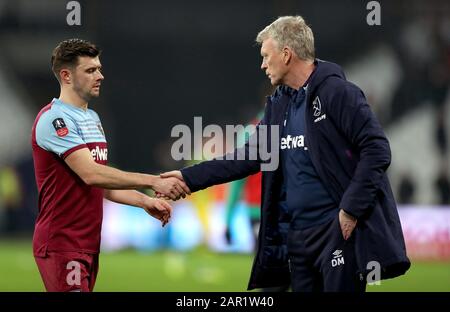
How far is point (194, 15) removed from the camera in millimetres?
13195

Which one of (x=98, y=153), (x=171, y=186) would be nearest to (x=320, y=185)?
(x=171, y=186)

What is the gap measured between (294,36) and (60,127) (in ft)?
4.74

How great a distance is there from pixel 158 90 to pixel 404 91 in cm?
360

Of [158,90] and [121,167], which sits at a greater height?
[158,90]

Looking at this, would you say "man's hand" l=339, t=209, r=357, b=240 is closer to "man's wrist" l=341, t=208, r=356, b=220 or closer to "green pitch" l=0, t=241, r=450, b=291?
"man's wrist" l=341, t=208, r=356, b=220

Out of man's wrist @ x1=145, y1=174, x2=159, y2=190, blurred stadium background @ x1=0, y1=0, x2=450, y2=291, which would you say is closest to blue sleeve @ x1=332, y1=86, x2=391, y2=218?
man's wrist @ x1=145, y1=174, x2=159, y2=190

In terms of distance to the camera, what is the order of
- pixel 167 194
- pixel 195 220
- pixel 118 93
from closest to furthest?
1. pixel 167 194
2. pixel 195 220
3. pixel 118 93

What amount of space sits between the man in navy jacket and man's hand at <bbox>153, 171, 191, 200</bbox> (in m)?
0.67

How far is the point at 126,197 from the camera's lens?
5.77 m

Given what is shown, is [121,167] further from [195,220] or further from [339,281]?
[339,281]

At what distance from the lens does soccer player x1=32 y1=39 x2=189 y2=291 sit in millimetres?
5176

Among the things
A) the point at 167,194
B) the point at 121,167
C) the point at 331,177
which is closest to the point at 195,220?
the point at 121,167

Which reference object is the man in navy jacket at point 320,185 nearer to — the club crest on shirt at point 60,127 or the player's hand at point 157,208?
the player's hand at point 157,208

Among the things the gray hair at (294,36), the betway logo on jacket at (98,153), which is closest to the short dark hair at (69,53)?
the betway logo on jacket at (98,153)
